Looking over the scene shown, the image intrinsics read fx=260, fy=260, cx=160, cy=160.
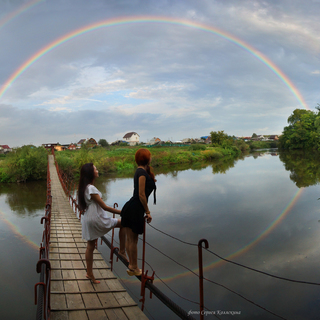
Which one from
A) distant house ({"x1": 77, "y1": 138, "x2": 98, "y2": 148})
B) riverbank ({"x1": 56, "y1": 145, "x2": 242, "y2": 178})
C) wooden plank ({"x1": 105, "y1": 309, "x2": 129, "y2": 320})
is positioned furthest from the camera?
distant house ({"x1": 77, "y1": 138, "x2": 98, "y2": 148})

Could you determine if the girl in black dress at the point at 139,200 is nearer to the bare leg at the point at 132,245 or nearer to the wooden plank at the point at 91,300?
the bare leg at the point at 132,245

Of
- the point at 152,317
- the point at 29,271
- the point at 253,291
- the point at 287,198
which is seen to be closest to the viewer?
the point at 152,317

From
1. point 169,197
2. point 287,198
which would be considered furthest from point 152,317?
point 287,198

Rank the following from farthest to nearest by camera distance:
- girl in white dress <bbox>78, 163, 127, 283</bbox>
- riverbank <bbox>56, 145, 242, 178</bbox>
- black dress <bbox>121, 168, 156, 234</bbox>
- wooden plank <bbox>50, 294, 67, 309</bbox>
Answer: riverbank <bbox>56, 145, 242, 178</bbox>
girl in white dress <bbox>78, 163, 127, 283</bbox>
black dress <bbox>121, 168, 156, 234</bbox>
wooden plank <bbox>50, 294, 67, 309</bbox>

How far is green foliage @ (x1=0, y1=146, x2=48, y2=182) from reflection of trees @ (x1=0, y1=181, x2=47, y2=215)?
77 centimetres

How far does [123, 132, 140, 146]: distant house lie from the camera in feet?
300

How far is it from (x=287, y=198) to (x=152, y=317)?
12.7 meters

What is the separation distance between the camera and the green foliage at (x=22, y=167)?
77.7 ft

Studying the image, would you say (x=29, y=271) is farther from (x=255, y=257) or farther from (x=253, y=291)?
(x=255, y=257)

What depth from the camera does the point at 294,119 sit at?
204 feet

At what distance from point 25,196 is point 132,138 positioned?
74.5 metres

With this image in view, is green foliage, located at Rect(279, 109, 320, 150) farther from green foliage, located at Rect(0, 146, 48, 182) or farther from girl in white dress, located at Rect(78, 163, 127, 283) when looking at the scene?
girl in white dress, located at Rect(78, 163, 127, 283)

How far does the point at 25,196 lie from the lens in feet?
60.1

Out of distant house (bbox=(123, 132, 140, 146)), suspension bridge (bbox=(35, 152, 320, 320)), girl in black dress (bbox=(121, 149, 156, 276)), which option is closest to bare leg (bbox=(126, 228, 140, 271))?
girl in black dress (bbox=(121, 149, 156, 276))
